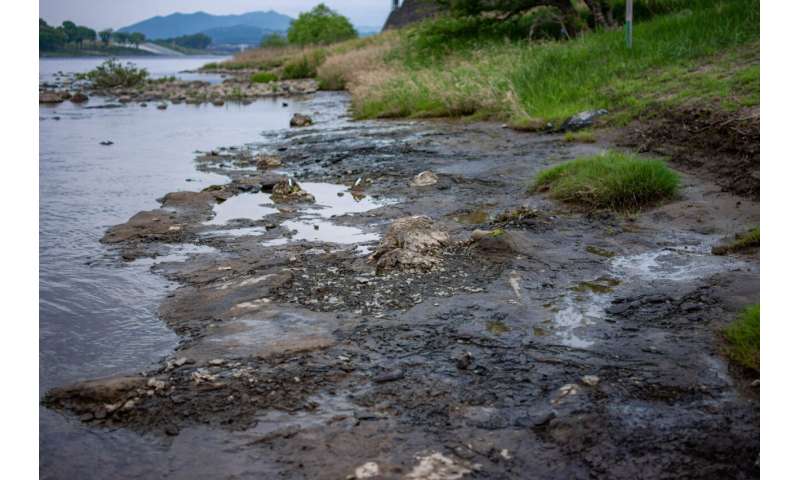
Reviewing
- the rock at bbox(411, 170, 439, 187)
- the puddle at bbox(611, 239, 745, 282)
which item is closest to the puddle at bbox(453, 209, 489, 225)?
the rock at bbox(411, 170, 439, 187)

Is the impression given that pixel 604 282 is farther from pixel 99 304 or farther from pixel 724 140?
pixel 724 140

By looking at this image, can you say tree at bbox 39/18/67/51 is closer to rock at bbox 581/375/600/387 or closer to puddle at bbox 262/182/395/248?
puddle at bbox 262/182/395/248

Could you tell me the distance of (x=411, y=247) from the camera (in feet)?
18.1

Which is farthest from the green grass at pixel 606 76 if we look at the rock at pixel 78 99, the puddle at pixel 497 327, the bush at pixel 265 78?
the bush at pixel 265 78

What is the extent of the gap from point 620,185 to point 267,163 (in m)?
5.70

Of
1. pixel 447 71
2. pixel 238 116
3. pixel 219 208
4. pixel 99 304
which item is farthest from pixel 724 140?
pixel 238 116

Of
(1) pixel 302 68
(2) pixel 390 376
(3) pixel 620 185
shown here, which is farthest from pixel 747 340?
(1) pixel 302 68

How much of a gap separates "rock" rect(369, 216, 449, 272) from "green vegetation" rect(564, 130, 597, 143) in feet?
17.3

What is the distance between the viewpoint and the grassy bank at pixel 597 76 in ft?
37.1

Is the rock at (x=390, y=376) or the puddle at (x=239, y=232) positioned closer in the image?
the rock at (x=390, y=376)

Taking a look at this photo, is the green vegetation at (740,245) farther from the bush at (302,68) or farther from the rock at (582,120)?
the bush at (302,68)

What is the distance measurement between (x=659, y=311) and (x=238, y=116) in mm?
17296

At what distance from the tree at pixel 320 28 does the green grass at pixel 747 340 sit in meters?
67.8

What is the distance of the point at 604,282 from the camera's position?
5086mm
